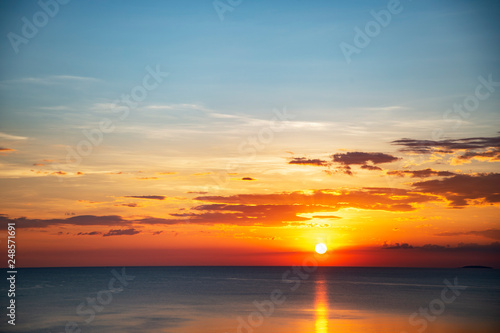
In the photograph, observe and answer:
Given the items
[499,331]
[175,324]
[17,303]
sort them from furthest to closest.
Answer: [17,303] < [175,324] < [499,331]

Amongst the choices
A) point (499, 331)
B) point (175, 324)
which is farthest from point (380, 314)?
point (175, 324)

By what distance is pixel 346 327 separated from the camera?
43.2 meters

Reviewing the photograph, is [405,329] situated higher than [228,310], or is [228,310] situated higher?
[228,310]

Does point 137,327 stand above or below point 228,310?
below

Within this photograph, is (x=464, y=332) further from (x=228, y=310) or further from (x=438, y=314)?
(x=228, y=310)

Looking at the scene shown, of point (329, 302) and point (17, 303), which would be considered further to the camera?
point (329, 302)

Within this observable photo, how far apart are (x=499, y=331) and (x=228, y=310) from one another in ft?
94.3

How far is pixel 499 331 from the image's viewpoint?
1607 inches

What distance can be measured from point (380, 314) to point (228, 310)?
1764 centimetres

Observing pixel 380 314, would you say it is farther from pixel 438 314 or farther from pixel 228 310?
pixel 228 310

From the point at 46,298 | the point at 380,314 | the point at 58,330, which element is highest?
the point at 46,298

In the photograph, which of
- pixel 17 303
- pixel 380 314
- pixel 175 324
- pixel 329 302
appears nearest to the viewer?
pixel 175 324

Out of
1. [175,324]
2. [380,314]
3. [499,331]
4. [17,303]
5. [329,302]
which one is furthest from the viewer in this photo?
[329,302]

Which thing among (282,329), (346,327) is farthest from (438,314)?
(282,329)
